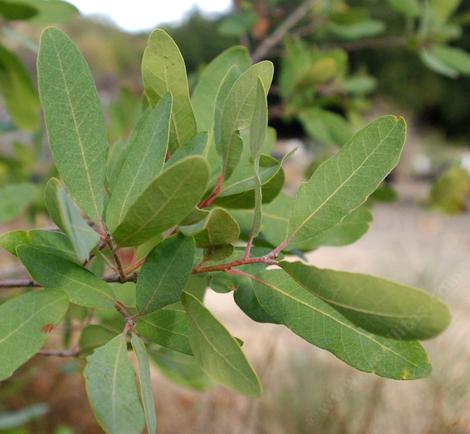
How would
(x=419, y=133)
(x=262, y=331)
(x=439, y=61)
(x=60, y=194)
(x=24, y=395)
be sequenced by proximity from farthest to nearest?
(x=419, y=133), (x=262, y=331), (x=24, y=395), (x=439, y=61), (x=60, y=194)

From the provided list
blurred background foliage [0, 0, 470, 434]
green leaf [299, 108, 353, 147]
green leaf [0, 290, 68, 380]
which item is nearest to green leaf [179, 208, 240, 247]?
green leaf [0, 290, 68, 380]

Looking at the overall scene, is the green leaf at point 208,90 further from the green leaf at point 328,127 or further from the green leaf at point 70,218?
the green leaf at point 328,127

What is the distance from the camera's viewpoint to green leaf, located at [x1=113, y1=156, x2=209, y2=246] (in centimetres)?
38

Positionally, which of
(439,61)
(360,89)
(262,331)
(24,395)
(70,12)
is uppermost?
(70,12)

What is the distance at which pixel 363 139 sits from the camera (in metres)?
0.46

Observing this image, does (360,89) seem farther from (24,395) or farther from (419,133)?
(419,133)

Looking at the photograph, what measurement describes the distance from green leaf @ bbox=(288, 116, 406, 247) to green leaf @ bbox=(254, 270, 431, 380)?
5 cm

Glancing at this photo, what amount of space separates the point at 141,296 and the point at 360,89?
145 cm

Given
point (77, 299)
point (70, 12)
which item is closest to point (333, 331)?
point (77, 299)

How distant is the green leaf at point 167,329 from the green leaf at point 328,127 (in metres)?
0.71

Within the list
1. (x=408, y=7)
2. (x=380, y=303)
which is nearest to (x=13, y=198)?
(x=380, y=303)

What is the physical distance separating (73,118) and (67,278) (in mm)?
123

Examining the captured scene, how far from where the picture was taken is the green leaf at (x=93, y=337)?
65cm

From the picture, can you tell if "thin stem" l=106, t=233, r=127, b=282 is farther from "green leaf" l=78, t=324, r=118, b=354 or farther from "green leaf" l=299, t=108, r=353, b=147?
"green leaf" l=299, t=108, r=353, b=147
